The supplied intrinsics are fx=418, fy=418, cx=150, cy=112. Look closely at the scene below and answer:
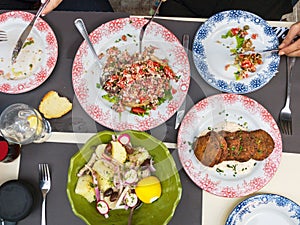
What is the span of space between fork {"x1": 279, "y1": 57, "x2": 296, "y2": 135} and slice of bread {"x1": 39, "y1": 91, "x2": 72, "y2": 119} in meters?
0.58

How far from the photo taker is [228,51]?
1157 mm

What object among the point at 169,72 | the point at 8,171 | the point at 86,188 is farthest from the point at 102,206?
the point at 169,72

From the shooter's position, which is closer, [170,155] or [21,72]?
[170,155]

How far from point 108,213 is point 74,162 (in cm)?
16

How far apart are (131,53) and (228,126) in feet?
1.09

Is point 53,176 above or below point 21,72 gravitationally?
below

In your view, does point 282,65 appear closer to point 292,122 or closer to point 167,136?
point 292,122

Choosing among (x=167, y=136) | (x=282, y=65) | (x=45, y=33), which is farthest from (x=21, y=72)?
(x=282, y=65)

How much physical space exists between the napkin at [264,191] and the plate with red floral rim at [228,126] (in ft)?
0.09

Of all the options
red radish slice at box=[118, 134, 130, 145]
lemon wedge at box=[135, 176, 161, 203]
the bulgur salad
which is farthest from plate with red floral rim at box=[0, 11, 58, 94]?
lemon wedge at box=[135, 176, 161, 203]

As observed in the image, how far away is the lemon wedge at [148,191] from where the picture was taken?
3.44ft

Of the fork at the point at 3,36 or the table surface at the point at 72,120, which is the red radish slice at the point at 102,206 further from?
the fork at the point at 3,36

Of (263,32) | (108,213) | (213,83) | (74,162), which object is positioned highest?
(263,32)

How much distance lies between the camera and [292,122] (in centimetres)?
112
